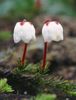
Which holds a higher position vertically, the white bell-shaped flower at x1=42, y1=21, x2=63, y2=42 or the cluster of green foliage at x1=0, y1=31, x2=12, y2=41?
the white bell-shaped flower at x1=42, y1=21, x2=63, y2=42

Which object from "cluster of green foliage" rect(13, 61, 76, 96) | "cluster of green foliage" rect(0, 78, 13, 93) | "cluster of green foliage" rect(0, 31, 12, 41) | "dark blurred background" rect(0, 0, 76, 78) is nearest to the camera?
"cluster of green foliage" rect(0, 78, 13, 93)

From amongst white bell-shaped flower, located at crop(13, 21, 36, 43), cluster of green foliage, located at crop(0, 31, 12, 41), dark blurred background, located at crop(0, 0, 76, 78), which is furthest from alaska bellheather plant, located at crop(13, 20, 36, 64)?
cluster of green foliage, located at crop(0, 31, 12, 41)

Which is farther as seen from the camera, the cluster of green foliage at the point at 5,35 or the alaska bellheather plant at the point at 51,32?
the cluster of green foliage at the point at 5,35

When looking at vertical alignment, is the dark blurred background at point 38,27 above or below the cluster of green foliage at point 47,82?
above

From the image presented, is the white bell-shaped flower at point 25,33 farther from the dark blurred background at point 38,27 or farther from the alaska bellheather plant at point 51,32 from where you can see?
the dark blurred background at point 38,27

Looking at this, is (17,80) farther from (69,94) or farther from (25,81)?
(69,94)

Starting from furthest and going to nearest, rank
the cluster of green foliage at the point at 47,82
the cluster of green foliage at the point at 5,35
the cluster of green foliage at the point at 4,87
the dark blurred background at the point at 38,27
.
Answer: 1. the cluster of green foliage at the point at 5,35
2. the dark blurred background at the point at 38,27
3. the cluster of green foliage at the point at 47,82
4. the cluster of green foliage at the point at 4,87

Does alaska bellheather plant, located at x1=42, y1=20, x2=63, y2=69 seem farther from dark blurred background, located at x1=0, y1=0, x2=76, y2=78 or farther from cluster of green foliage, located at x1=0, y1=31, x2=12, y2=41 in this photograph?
cluster of green foliage, located at x1=0, y1=31, x2=12, y2=41

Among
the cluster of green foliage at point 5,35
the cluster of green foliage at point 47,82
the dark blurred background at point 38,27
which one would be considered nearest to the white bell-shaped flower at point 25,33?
the cluster of green foliage at point 47,82

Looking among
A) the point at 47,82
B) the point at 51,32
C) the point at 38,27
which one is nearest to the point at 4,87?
the point at 47,82

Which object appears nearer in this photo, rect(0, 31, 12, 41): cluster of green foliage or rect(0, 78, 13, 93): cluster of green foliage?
rect(0, 78, 13, 93): cluster of green foliage

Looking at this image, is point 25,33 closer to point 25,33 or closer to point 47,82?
point 25,33

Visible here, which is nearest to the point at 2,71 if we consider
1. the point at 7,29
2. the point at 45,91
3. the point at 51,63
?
the point at 45,91
